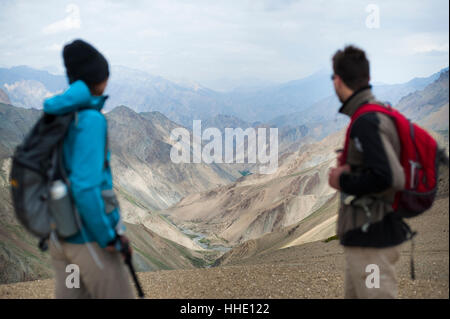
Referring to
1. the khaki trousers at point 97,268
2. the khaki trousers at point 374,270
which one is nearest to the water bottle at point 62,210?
the khaki trousers at point 97,268

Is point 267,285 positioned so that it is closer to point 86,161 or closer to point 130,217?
point 86,161

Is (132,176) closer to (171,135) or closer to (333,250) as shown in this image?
(171,135)

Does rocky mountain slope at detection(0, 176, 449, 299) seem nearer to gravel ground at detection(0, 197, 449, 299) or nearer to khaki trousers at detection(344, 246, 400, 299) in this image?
gravel ground at detection(0, 197, 449, 299)

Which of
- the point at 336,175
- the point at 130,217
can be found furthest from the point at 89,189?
the point at 130,217

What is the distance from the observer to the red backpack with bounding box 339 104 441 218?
3730mm

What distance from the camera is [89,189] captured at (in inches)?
139

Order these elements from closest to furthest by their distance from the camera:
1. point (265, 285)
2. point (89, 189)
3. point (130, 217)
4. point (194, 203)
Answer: point (89, 189), point (265, 285), point (130, 217), point (194, 203)

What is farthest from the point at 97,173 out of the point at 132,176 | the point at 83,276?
the point at 132,176

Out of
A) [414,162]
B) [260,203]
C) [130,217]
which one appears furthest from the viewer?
[260,203]

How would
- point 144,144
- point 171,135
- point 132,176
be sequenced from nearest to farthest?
point 132,176 < point 144,144 < point 171,135

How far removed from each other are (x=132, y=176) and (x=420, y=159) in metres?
115

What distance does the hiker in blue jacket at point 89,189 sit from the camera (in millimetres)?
3576

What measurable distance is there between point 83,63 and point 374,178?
2.82 m

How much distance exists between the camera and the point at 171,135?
19200 centimetres
